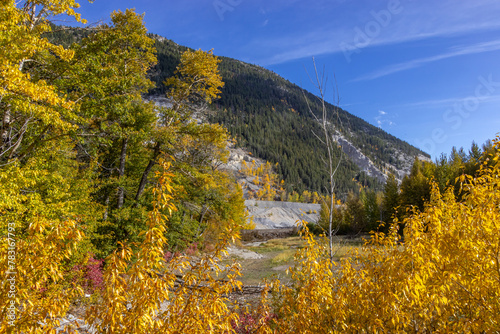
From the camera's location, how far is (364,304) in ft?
11.9

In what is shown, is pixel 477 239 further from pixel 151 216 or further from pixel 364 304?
pixel 151 216

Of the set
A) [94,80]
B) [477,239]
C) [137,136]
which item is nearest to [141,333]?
[477,239]

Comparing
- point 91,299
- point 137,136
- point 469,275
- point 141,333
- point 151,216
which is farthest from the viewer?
point 137,136

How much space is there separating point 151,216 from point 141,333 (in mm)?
1149

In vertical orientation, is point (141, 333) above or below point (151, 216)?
below

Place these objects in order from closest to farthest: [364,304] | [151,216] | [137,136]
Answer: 1. [151,216]
2. [364,304]
3. [137,136]

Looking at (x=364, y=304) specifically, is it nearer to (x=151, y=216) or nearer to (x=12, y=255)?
(x=151, y=216)

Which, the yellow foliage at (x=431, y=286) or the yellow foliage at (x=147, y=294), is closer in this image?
the yellow foliage at (x=147, y=294)

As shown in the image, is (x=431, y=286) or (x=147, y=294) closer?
(x=147, y=294)

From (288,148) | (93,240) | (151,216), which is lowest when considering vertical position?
(93,240)

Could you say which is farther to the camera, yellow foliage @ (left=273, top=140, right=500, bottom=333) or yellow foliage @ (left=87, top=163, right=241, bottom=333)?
yellow foliage @ (left=273, top=140, right=500, bottom=333)

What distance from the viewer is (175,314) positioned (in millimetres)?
3197

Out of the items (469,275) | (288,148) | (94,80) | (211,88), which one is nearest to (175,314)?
(469,275)

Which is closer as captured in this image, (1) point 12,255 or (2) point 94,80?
(1) point 12,255
